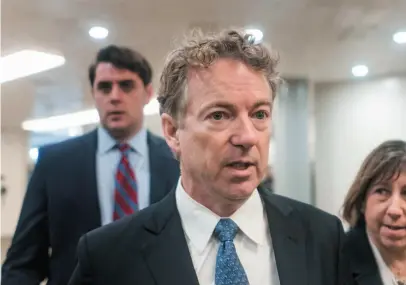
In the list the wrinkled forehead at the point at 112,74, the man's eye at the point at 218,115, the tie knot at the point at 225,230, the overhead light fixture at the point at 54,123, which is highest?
the overhead light fixture at the point at 54,123

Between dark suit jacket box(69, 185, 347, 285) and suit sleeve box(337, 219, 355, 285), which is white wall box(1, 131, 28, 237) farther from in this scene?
suit sleeve box(337, 219, 355, 285)

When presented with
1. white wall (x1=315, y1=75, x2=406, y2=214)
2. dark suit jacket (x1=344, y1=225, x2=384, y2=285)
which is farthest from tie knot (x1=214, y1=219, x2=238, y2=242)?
white wall (x1=315, y1=75, x2=406, y2=214)

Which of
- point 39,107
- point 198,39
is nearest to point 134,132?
point 198,39

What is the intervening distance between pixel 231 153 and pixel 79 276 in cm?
45

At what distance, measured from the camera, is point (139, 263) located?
1236 millimetres

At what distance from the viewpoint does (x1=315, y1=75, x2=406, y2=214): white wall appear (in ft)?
21.5

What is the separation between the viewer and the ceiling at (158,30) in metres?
4.34

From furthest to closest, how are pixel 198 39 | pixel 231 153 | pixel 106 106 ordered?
pixel 106 106 < pixel 198 39 < pixel 231 153

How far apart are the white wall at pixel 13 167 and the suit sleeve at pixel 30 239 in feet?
11.9

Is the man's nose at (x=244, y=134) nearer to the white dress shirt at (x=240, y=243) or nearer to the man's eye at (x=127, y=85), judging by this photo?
the white dress shirt at (x=240, y=243)

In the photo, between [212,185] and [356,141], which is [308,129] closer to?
[356,141]

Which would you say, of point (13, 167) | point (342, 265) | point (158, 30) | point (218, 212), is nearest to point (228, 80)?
point (218, 212)

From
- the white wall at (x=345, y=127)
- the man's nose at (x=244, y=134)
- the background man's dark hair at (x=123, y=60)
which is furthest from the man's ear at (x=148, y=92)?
the white wall at (x=345, y=127)

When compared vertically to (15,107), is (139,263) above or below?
below
